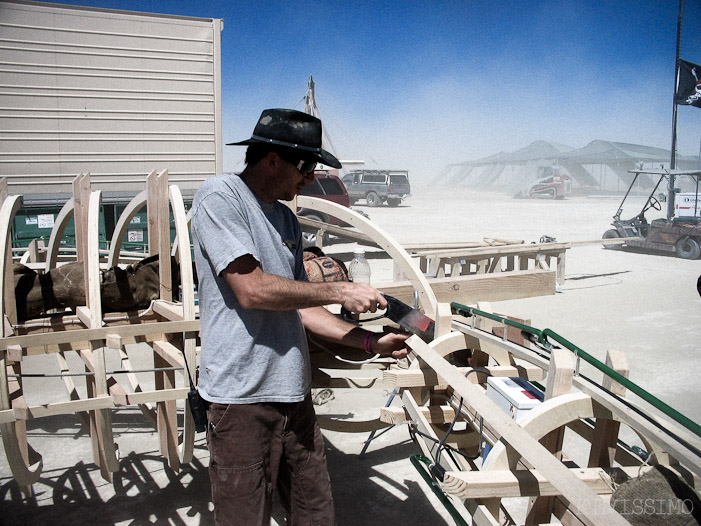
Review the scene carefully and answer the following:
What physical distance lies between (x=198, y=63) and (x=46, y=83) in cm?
280

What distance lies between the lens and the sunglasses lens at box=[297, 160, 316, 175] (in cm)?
219

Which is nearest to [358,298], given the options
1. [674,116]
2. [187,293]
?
[187,293]

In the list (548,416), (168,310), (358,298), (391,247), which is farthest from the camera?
(391,247)

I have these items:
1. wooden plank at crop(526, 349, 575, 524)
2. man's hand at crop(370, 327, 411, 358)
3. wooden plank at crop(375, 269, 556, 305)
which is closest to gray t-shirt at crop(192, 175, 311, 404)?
man's hand at crop(370, 327, 411, 358)

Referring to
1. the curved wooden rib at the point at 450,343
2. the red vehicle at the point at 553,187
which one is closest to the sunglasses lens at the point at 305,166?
the curved wooden rib at the point at 450,343

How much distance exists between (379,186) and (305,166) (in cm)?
3309

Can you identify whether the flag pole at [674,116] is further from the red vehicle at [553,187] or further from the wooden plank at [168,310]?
the red vehicle at [553,187]

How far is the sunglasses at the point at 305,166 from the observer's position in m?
2.19

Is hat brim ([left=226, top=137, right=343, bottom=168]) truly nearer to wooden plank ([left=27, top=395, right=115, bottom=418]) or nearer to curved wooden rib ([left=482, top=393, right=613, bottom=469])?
curved wooden rib ([left=482, top=393, right=613, bottom=469])

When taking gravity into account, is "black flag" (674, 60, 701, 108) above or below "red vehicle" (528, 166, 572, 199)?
above

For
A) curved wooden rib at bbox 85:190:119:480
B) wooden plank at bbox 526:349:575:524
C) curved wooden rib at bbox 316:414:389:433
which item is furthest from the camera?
curved wooden rib at bbox 316:414:389:433

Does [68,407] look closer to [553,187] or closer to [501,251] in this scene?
[501,251]

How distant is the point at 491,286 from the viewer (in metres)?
7.04

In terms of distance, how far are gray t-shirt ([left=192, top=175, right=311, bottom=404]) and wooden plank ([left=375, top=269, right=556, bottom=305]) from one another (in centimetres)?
347
